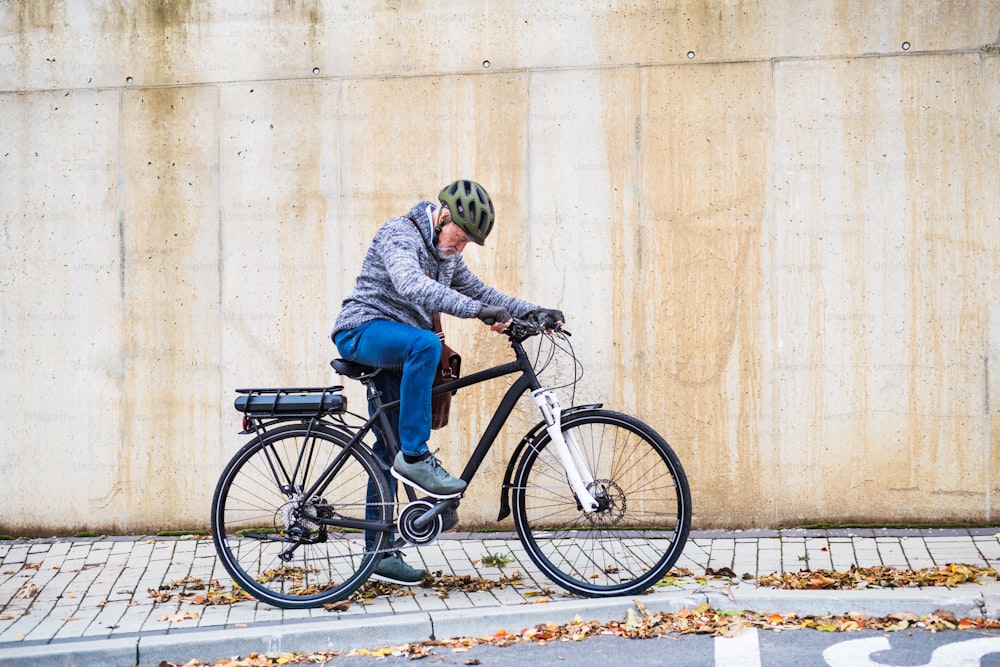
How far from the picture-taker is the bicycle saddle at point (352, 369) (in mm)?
5340

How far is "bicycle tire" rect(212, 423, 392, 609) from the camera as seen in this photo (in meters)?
5.30

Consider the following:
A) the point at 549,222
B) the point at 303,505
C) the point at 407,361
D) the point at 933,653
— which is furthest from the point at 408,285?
the point at 933,653

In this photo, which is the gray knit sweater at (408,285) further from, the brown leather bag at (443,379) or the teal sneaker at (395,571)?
the teal sneaker at (395,571)

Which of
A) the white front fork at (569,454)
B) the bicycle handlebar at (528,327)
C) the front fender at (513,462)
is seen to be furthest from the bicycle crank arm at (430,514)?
the bicycle handlebar at (528,327)

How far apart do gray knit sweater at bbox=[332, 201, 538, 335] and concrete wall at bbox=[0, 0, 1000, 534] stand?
4.29ft

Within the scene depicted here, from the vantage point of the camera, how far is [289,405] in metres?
5.31

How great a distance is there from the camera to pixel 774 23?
6598 mm

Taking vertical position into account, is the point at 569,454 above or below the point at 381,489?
above

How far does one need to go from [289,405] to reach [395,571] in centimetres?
97

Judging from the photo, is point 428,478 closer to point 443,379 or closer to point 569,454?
point 443,379

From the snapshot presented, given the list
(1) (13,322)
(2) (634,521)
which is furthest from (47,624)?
(2) (634,521)

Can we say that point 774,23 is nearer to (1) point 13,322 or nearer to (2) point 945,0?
(2) point 945,0

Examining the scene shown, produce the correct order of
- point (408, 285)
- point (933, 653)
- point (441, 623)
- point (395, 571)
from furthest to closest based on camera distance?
point (395, 571), point (408, 285), point (441, 623), point (933, 653)

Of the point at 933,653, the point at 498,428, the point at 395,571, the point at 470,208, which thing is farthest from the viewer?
the point at 395,571
